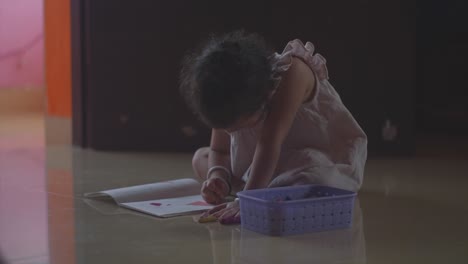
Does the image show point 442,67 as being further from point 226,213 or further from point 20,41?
point 20,41

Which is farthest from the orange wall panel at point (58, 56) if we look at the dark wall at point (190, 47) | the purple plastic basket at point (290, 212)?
the purple plastic basket at point (290, 212)

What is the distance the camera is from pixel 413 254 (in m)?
1.33

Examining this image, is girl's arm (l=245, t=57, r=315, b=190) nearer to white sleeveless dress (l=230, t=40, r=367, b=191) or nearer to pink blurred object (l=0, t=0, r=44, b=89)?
white sleeveless dress (l=230, t=40, r=367, b=191)

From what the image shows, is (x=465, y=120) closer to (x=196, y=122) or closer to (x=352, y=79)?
(x=352, y=79)

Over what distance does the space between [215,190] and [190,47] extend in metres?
1.21

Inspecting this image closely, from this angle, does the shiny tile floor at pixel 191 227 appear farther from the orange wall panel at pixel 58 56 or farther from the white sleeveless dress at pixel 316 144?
the orange wall panel at pixel 58 56

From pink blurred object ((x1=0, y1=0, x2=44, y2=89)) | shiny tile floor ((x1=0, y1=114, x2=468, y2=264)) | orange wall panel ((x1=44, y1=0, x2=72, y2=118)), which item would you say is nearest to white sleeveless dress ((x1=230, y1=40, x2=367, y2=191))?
shiny tile floor ((x1=0, y1=114, x2=468, y2=264))

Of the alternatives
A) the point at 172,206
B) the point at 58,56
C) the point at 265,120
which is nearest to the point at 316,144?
the point at 265,120

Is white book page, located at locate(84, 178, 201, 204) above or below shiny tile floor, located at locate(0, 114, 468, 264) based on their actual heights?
above

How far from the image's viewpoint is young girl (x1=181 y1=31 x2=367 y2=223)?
1491mm

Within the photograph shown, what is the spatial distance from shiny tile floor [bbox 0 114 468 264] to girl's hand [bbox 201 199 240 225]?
0.02 metres

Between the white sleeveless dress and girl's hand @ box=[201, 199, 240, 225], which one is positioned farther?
the white sleeveless dress

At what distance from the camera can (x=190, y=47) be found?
2832mm

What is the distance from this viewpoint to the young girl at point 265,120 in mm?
1491
